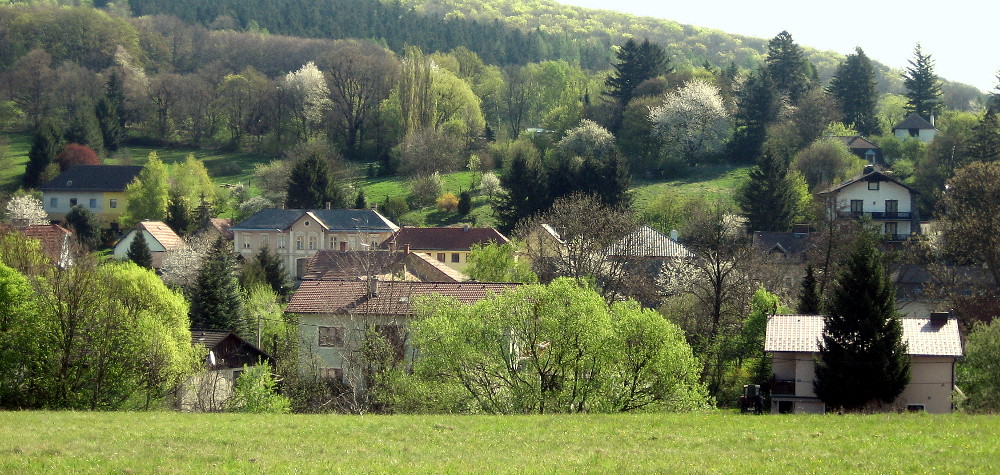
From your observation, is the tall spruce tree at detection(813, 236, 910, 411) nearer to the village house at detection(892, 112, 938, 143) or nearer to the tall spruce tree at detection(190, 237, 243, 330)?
the tall spruce tree at detection(190, 237, 243, 330)

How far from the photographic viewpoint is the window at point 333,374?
3241cm

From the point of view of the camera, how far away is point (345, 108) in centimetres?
9750

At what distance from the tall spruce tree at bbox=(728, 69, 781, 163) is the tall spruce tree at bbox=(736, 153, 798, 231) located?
17.8 metres

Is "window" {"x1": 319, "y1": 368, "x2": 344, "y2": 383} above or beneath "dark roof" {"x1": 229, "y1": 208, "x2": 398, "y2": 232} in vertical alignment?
beneath

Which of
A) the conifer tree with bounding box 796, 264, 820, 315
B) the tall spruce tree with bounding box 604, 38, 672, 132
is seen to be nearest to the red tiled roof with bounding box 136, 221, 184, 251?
the tall spruce tree with bounding box 604, 38, 672, 132

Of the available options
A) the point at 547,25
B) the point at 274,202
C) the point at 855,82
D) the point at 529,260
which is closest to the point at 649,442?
the point at 529,260

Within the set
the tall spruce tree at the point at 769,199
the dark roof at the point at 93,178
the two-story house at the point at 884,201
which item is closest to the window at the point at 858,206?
the two-story house at the point at 884,201

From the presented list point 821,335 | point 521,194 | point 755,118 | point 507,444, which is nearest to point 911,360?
point 821,335

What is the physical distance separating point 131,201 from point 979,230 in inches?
2059

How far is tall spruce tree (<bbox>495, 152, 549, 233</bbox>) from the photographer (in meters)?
66.6

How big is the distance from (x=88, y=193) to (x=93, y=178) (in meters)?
1.39

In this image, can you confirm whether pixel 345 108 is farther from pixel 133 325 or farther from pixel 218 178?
pixel 133 325

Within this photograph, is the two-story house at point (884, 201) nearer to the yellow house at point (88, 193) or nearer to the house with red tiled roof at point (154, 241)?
the house with red tiled roof at point (154, 241)

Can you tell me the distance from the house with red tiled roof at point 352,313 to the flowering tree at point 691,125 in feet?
164
